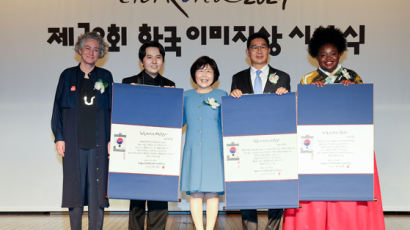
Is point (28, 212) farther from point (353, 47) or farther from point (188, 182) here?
point (353, 47)

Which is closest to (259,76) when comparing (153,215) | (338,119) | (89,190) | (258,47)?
(258,47)

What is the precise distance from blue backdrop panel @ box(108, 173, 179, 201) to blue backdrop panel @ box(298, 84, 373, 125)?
1.09 metres

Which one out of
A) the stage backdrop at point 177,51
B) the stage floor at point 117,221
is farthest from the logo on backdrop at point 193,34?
the stage floor at point 117,221

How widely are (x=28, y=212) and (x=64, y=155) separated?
2840mm

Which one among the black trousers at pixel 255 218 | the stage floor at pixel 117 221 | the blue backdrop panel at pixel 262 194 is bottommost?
the stage floor at pixel 117 221

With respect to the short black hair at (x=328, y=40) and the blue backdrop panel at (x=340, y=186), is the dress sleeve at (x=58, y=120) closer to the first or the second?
the blue backdrop panel at (x=340, y=186)

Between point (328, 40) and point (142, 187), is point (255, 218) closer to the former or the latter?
point (142, 187)

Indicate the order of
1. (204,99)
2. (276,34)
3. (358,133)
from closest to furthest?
(358,133) → (204,99) → (276,34)

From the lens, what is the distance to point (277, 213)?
3.42m

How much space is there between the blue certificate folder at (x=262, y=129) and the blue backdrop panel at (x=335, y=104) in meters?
0.11

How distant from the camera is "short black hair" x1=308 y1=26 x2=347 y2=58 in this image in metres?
3.56

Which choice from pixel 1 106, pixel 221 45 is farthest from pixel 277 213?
pixel 1 106

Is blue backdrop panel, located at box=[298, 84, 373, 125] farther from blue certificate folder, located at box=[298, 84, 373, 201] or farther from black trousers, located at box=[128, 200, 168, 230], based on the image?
black trousers, located at box=[128, 200, 168, 230]

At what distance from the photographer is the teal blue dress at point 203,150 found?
3.31 metres
